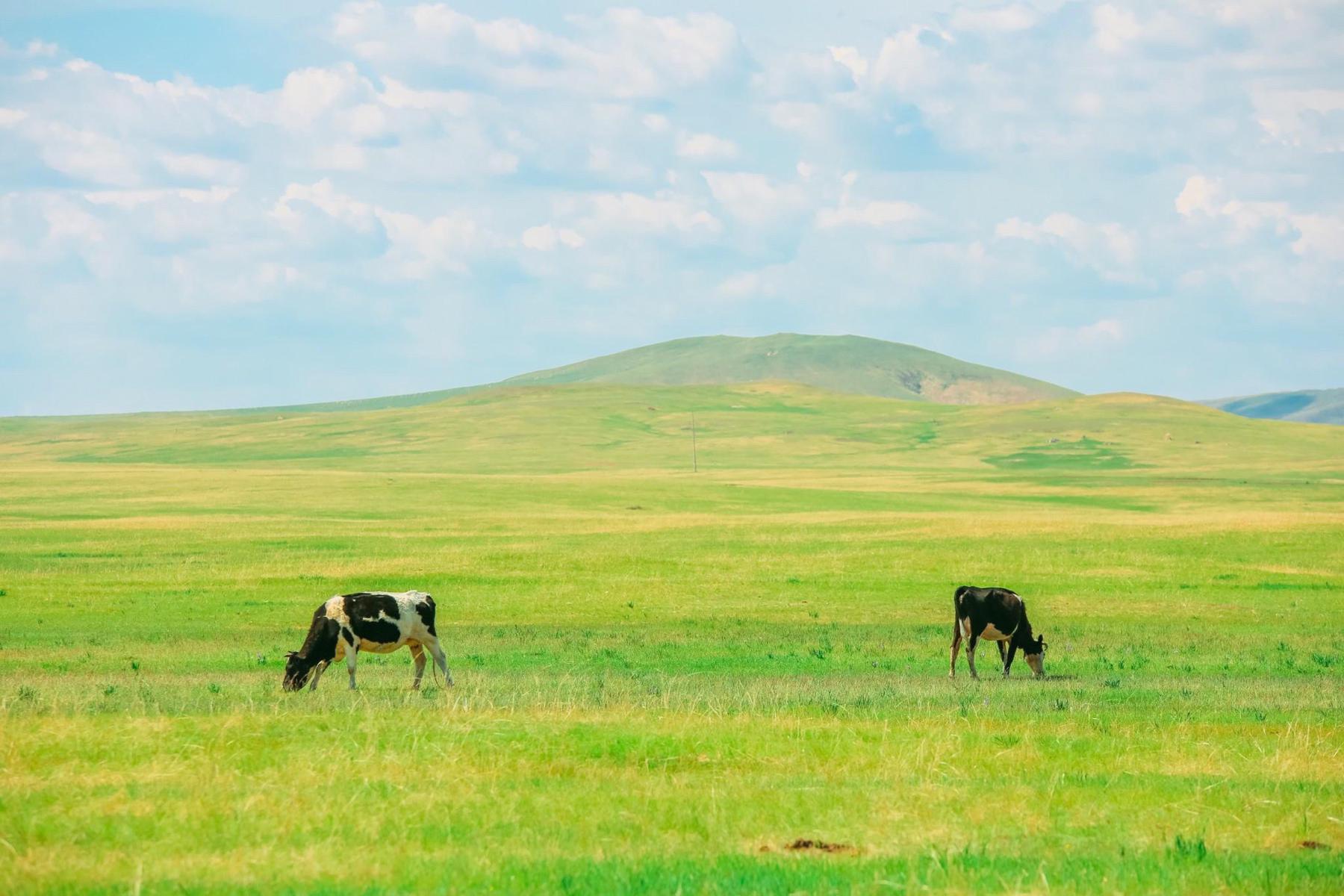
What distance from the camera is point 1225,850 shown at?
11.0 meters

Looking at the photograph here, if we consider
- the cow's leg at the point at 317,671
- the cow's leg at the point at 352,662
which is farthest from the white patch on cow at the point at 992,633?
the cow's leg at the point at 317,671

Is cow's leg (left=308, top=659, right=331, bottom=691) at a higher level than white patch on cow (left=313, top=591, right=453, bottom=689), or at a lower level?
lower

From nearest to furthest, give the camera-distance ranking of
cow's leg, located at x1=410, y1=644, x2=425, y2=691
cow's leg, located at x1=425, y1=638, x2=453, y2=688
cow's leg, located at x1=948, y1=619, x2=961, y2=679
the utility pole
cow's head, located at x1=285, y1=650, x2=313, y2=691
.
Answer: cow's head, located at x1=285, y1=650, x2=313, y2=691 < cow's leg, located at x1=410, y1=644, x2=425, y2=691 < cow's leg, located at x1=425, y1=638, x2=453, y2=688 < cow's leg, located at x1=948, y1=619, x2=961, y2=679 < the utility pole

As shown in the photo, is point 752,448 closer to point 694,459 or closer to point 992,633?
point 694,459

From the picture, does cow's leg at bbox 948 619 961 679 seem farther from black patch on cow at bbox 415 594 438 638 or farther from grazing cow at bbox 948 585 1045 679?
black patch on cow at bbox 415 594 438 638

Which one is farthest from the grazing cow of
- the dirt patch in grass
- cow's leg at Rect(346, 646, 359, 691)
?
the dirt patch in grass

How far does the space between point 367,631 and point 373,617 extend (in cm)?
25

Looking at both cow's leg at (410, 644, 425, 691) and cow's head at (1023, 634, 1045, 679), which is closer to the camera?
cow's leg at (410, 644, 425, 691)

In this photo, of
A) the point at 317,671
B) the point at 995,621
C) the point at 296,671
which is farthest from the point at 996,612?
the point at 296,671

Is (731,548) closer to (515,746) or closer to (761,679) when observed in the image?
(761,679)

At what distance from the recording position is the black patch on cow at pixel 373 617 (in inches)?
899

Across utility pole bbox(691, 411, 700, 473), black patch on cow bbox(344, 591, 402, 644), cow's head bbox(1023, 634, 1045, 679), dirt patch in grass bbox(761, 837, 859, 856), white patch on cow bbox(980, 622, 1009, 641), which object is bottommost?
cow's head bbox(1023, 634, 1045, 679)

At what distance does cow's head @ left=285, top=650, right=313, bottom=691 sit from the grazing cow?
11230 mm

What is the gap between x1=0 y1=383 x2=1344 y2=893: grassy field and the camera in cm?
1064
